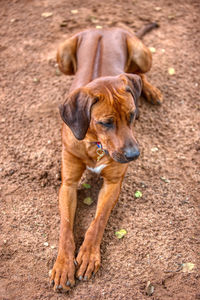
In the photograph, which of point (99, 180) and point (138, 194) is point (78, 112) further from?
point (138, 194)

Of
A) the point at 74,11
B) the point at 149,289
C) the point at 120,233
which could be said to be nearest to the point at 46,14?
the point at 74,11

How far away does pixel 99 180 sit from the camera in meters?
4.48

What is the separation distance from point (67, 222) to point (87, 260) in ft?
1.51

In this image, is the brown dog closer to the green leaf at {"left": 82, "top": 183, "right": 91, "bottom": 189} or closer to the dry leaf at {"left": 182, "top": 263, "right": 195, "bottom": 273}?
the green leaf at {"left": 82, "top": 183, "right": 91, "bottom": 189}

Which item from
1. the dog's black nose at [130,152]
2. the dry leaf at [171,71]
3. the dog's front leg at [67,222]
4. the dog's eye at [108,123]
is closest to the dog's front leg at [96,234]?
the dog's front leg at [67,222]

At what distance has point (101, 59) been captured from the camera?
14.7 feet

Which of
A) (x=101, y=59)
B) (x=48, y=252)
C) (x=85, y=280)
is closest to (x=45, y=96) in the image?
(x=101, y=59)

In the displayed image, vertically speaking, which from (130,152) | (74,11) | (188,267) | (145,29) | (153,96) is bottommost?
(188,267)

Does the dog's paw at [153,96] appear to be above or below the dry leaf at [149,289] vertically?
above

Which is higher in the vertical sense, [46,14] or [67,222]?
[46,14]

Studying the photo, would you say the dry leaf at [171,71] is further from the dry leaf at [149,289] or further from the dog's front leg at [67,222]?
the dry leaf at [149,289]

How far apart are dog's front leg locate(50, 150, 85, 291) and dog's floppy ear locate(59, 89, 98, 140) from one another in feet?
1.92

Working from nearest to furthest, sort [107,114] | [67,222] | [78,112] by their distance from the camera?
[107,114] → [78,112] → [67,222]

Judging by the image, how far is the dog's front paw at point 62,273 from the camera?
3379 mm
